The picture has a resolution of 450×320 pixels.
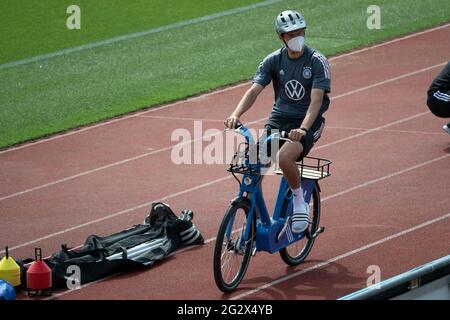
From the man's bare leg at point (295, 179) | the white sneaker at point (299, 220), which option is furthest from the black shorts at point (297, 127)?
the white sneaker at point (299, 220)

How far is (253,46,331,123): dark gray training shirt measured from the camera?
383 inches

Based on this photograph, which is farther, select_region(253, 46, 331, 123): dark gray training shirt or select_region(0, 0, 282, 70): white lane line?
select_region(0, 0, 282, 70): white lane line

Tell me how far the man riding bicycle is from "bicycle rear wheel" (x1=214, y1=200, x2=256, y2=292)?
0.51 meters

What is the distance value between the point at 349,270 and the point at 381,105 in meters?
6.41

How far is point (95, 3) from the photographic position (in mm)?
25344

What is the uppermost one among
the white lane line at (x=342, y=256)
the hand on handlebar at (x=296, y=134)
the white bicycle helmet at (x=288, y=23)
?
the white bicycle helmet at (x=288, y=23)

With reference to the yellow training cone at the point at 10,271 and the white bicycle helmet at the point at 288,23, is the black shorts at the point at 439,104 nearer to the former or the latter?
the white bicycle helmet at the point at 288,23

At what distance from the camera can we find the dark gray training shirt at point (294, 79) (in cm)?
973

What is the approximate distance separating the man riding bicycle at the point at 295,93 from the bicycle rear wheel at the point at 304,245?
0.40m

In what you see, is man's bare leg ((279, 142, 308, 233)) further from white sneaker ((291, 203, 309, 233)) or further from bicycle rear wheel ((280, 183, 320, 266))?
bicycle rear wheel ((280, 183, 320, 266))

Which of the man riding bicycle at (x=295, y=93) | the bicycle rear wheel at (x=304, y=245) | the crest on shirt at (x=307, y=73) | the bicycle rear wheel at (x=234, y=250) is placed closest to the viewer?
the bicycle rear wheel at (x=234, y=250)

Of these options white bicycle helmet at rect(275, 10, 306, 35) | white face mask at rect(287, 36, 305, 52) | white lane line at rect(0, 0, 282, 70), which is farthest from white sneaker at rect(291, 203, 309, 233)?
white lane line at rect(0, 0, 282, 70)

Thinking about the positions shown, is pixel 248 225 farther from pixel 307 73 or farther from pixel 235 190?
pixel 235 190

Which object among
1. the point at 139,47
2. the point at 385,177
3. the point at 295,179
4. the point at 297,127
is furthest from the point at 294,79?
the point at 139,47
